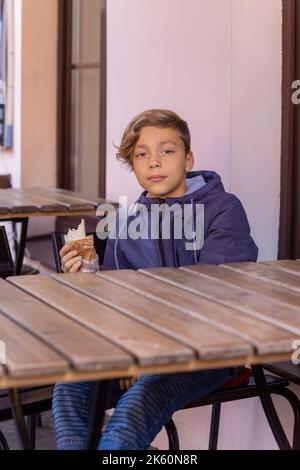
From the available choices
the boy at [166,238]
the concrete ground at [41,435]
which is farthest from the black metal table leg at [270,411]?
the concrete ground at [41,435]

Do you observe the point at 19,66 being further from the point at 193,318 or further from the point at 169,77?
the point at 193,318

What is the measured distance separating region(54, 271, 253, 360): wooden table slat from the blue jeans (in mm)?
279

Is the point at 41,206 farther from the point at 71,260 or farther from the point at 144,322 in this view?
the point at 144,322

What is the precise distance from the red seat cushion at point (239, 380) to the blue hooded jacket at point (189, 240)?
325 millimetres

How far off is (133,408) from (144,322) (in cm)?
45

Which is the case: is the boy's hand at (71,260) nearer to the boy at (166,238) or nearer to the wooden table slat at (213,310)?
the boy at (166,238)

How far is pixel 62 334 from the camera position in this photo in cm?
180

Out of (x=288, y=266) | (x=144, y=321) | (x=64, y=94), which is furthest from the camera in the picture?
(x=64, y=94)

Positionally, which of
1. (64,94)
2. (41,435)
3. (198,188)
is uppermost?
(64,94)

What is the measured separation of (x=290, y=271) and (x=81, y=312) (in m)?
0.75

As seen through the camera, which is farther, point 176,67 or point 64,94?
point 64,94

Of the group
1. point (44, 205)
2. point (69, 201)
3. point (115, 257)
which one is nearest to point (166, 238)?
point (115, 257)

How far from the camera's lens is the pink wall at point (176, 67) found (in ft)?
12.2
